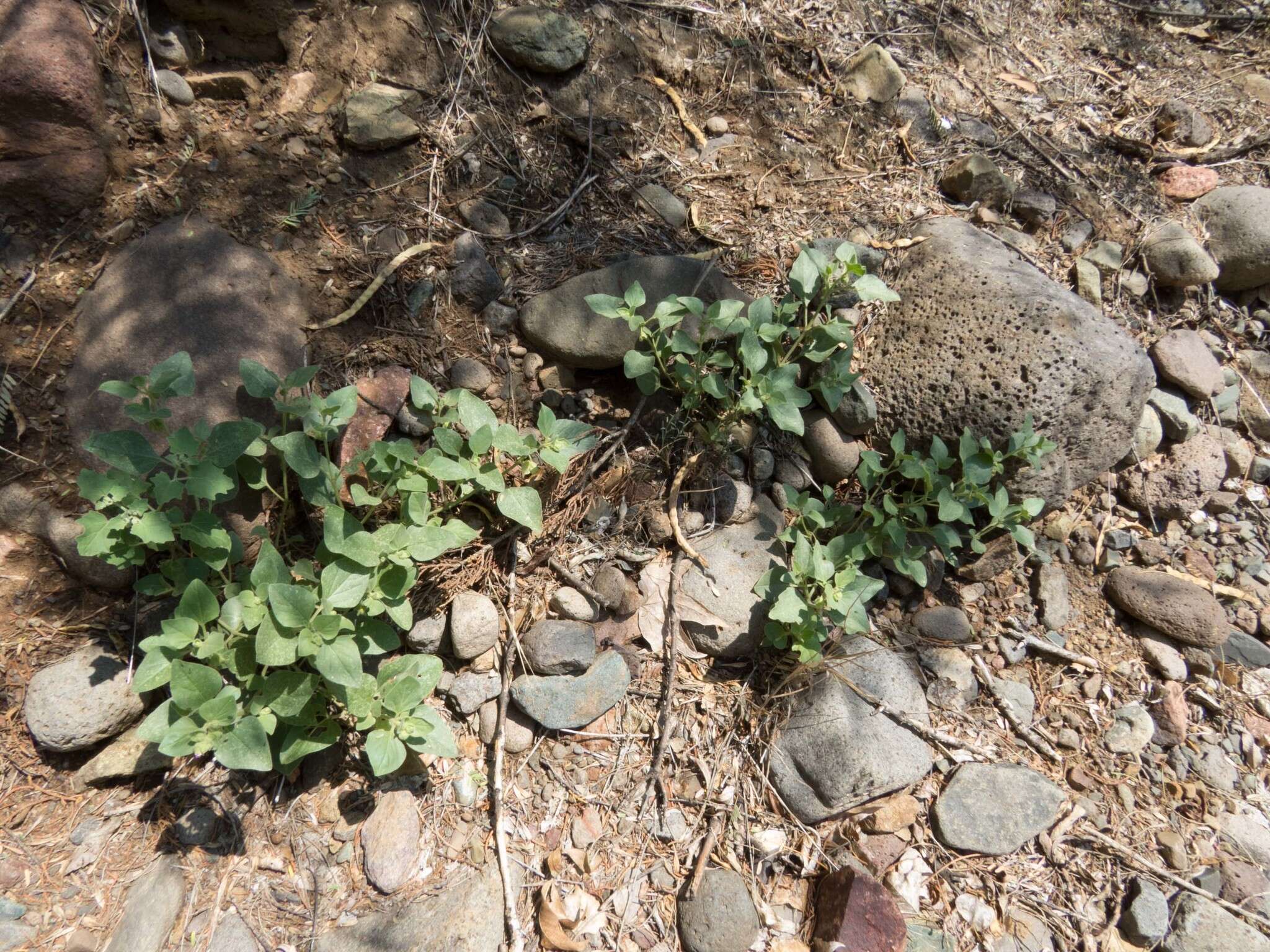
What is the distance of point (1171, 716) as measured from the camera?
262 centimetres

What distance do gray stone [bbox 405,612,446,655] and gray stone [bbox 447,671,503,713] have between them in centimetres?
13

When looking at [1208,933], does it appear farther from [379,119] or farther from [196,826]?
[379,119]

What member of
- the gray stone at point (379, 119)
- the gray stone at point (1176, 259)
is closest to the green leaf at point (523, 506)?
the gray stone at point (379, 119)

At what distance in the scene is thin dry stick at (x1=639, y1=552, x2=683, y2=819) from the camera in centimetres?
225

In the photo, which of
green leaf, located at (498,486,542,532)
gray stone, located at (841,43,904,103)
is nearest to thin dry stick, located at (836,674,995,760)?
green leaf, located at (498,486,542,532)

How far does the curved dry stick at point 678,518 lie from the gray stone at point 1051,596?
134 centimetres

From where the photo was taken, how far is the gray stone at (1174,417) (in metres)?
3.13

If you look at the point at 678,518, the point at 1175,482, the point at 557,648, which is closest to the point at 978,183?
the point at 1175,482

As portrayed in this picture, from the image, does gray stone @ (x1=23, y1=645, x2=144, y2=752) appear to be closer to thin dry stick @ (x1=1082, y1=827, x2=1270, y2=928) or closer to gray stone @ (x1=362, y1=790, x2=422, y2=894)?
gray stone @ (x1=362, y1=790, x2=422, y2=894)

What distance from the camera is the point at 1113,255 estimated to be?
3375 millimetres

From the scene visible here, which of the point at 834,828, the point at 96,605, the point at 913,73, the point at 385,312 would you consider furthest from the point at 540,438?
the point at 913,73

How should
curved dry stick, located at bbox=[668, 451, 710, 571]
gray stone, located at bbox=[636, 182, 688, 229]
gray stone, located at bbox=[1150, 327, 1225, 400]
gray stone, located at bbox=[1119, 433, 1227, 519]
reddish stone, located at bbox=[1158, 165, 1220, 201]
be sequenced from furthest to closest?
reddish stone, located at bbox=[1158, 165, 1220, 201] → gray stone, located at bbox=[1150, 327, 1225, 400] → gray stone, located at bbox=[1119, 433, 1227, 519] → gray stone, located at bbox=[636, 182, 688, 229] → curved dry stick, located at bbox=[668, 451, 710, 571]

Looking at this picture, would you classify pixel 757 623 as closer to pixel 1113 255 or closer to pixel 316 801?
pixel 316 801

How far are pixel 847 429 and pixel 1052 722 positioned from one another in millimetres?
1256
